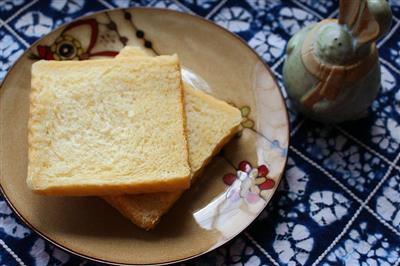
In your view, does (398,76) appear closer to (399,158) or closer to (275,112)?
(399,158)

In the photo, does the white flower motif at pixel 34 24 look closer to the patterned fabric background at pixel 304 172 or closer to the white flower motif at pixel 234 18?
the patterned fabric background at pixel 304 172

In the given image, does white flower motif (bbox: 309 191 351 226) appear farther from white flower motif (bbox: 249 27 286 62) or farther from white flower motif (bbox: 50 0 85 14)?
white flower motif (bbox: 50 0 85 14)

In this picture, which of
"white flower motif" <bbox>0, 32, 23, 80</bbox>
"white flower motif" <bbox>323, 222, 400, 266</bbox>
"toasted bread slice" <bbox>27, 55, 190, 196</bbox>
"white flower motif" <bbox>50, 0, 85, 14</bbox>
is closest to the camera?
"toasted bread slice" <bbox>27, 55, 190, 196</bbox>

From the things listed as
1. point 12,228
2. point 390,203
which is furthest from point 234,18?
point 12,228

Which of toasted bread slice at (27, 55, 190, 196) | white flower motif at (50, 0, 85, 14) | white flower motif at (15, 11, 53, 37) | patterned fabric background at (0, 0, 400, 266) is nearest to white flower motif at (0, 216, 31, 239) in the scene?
patterned fabric background at (0, 0, 400, 266)


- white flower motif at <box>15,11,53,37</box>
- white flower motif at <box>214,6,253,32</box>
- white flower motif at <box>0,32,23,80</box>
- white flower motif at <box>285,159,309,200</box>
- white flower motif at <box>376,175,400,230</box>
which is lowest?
white flower motif at <box>376,175,400,230</box>

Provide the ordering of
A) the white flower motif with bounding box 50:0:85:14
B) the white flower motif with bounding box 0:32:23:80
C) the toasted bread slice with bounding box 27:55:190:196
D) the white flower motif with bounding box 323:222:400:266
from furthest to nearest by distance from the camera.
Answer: the white flower motif with bounding box 50:0:85:14, the white flower motif with bounding box 0:32:23:80, the white flower motif with bounding box 323:222:400:266, the toasted bread slice with bounding box 27:55:190:196

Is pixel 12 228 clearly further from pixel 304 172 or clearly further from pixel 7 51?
pixel 304 172
